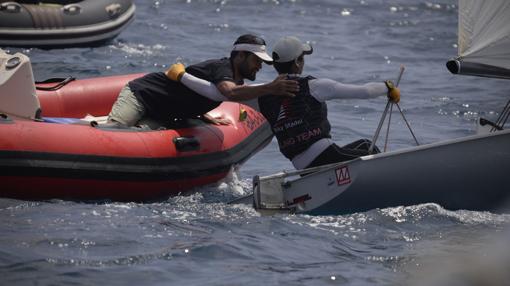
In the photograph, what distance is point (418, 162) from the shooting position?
6.88 meters

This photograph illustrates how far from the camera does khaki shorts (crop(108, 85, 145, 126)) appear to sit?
8.05 m

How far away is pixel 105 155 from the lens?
7402mm

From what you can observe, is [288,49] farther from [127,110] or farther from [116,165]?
[127,110]

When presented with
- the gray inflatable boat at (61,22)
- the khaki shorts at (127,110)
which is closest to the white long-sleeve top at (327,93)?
→ the khaki shorts at (127,110)

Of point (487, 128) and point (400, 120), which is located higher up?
point (487, 128)

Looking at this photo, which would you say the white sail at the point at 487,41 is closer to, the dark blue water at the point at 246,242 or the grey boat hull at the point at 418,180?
the grey boat hull at the point at 418,180

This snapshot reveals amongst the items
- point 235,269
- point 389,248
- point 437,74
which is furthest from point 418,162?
point 437,74

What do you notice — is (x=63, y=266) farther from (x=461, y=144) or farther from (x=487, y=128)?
(x=487, y=128)

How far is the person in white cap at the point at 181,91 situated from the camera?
25.3 ft

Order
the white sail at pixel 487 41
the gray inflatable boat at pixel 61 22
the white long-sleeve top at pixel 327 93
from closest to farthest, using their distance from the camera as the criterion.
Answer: the white long-sleeve top at pixel 327 93 → the white sail at pixel 487 41 → the gray inflatable boat at pixel 61 22

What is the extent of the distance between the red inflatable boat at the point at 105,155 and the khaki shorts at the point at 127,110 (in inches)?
7.4

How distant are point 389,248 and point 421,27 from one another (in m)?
11.1

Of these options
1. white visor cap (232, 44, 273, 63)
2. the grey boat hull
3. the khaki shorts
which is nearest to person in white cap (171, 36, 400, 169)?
the grey boat hull

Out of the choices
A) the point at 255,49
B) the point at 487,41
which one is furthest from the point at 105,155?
the point at 487,41
